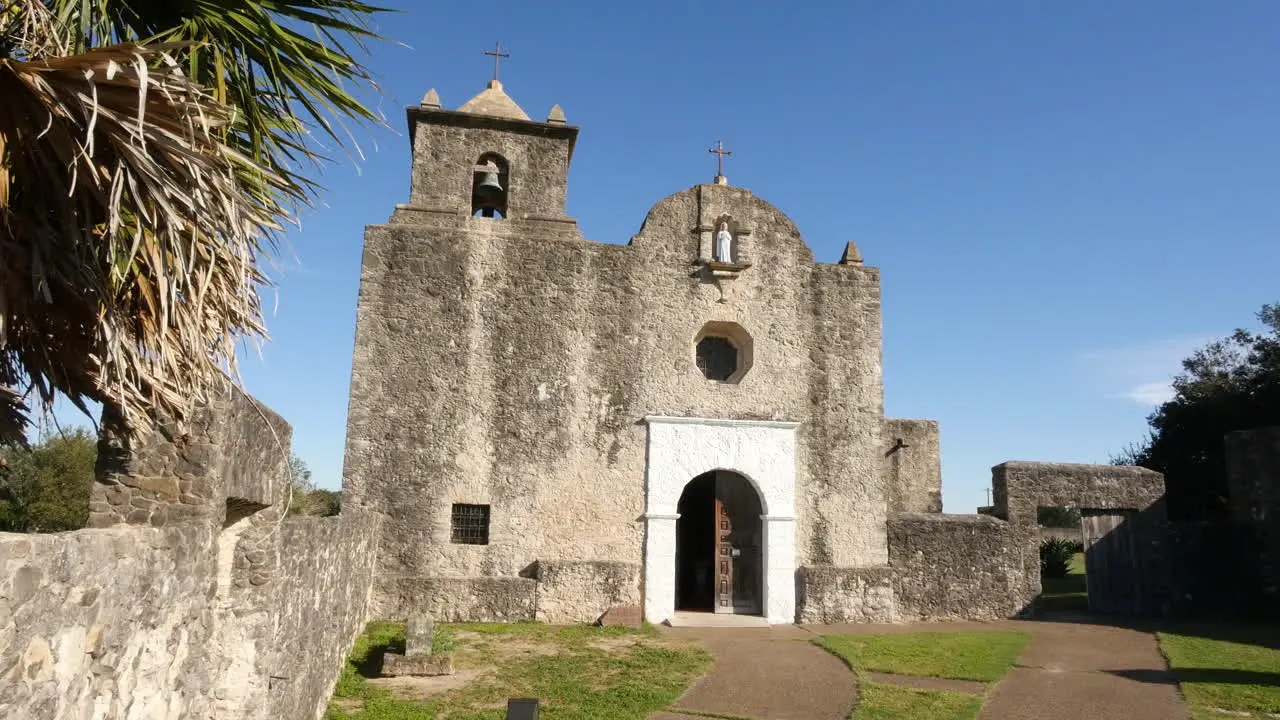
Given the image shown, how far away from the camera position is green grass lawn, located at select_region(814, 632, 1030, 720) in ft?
25.4

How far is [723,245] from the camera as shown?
46.2 feet

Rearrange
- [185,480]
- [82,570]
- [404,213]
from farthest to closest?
[404,213] → [185,480] → [82,570]

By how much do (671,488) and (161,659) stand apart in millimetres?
9236

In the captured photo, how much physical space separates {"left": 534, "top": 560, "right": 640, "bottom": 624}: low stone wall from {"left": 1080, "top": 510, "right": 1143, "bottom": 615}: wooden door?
27.3 feet

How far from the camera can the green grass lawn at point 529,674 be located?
745 centimetres

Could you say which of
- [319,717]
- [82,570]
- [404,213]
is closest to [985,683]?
[319,717]

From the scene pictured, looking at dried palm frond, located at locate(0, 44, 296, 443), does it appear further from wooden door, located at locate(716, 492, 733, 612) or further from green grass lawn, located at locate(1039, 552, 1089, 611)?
green grass lawn, located at locate(1039, 552, 1089, 611)

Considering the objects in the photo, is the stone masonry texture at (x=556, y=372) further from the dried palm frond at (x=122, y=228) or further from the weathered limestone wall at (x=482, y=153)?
the dried palm frond at (x=122, y=228)

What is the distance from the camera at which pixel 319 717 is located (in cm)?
692

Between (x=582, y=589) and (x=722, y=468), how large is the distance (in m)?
2.86

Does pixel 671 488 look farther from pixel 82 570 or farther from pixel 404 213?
pixel 82 570

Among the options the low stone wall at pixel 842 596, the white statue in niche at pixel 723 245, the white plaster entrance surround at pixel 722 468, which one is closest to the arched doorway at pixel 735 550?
the white plaster entrance surround at pixel 722 468

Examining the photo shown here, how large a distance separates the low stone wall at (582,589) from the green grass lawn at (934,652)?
115 inches

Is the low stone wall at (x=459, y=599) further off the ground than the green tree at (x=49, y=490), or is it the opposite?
the green tree at (x=49, y=490)
